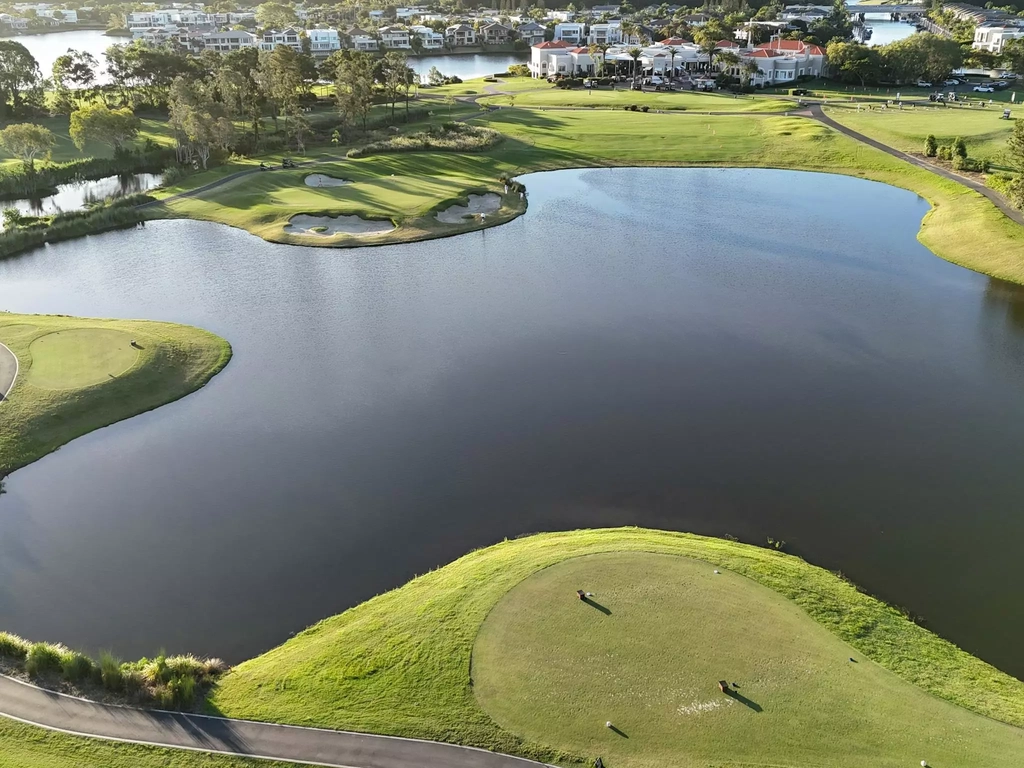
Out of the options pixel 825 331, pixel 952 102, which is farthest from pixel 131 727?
pixel 952 102

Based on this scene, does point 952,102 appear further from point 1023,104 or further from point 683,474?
point 683,474

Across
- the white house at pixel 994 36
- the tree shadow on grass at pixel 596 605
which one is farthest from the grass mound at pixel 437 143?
the white house at pixel 994 36

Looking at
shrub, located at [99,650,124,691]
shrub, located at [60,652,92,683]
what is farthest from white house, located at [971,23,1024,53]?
shrub, located at [60,652,92,683]

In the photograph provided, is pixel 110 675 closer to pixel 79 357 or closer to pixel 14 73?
pixel 79 357

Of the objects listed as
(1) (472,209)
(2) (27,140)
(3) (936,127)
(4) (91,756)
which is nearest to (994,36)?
(3) (936,127)

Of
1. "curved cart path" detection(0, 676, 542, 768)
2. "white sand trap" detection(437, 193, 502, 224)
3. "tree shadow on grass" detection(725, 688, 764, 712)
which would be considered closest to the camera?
"curved cart path" detection(0, 676, 542, 768)

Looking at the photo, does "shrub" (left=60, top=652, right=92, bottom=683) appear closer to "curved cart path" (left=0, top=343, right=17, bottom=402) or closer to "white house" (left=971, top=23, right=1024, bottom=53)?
"curved cart path" (left=0, top=343, right=17, bottom=402)

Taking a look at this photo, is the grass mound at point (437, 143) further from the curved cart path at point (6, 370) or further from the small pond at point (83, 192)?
the curved cart path at point (6, 370)
